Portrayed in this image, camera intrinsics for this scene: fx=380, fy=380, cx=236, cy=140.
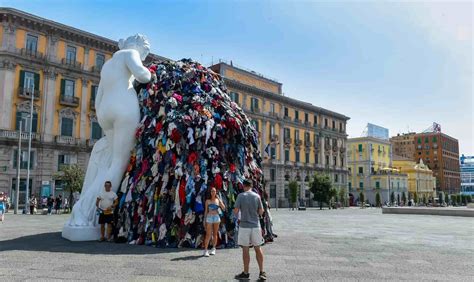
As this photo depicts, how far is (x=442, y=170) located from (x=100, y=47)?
4191 inches

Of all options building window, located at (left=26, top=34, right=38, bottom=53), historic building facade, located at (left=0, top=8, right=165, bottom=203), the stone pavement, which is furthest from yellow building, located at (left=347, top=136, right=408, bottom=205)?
the stone pavement

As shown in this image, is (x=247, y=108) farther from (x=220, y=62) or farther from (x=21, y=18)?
(x=21, y=18)

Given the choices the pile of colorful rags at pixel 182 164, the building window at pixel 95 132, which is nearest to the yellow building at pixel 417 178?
the building window at pixel 95 132

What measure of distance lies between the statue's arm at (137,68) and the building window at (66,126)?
28312 mm

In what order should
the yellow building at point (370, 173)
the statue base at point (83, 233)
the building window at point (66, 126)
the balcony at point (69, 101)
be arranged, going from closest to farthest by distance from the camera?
the statue base at point (83, 233), the balcony at point (69, 101), the building window at point (66, 126), the yellow building at point (370, 173)

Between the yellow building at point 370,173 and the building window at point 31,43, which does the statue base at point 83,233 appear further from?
the yellow building at point 370,173

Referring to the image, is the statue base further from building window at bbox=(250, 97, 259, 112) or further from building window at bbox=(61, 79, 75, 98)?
building window at bbox=(250, 97, 259, 112)

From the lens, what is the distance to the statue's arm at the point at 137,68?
10.5 m

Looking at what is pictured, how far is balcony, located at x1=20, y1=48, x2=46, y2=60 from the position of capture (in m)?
33.2

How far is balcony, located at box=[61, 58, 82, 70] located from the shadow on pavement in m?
29.8

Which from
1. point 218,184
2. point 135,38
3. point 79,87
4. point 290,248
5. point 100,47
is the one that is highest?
point 100,47

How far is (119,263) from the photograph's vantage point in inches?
275

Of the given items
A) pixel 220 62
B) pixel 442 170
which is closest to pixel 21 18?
pixel 220 62

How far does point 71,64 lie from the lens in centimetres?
3634
